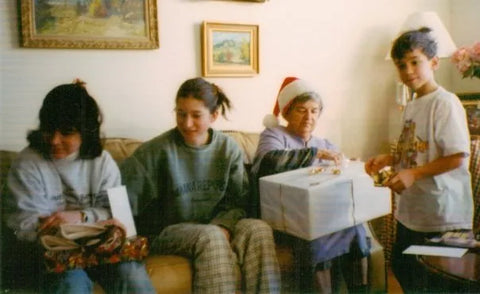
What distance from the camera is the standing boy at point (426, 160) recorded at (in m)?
1.01

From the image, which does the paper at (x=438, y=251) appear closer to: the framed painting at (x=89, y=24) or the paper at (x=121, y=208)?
the paper at (x=121, y=208)

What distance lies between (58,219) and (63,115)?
0.23 m

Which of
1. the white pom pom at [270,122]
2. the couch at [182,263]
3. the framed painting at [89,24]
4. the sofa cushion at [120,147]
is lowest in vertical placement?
the couch at [182,263]

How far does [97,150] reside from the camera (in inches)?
41.4

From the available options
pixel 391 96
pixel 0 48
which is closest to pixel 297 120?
pixel 391 96

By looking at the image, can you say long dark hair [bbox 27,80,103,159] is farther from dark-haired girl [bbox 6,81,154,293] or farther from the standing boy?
the standing boy

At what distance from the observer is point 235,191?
3.96 feet

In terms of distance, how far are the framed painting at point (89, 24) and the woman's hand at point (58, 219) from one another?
1.83ft

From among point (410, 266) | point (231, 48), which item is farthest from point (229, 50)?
point (410, 266)

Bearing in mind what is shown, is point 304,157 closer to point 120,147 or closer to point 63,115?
point 120,147

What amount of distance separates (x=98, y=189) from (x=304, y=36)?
995 millimetres

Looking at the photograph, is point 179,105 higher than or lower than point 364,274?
higher

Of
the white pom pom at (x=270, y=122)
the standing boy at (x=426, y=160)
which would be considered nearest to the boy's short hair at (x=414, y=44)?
the standing boy at (x=426, y=160)

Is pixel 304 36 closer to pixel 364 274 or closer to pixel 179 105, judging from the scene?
pixel 179 105
